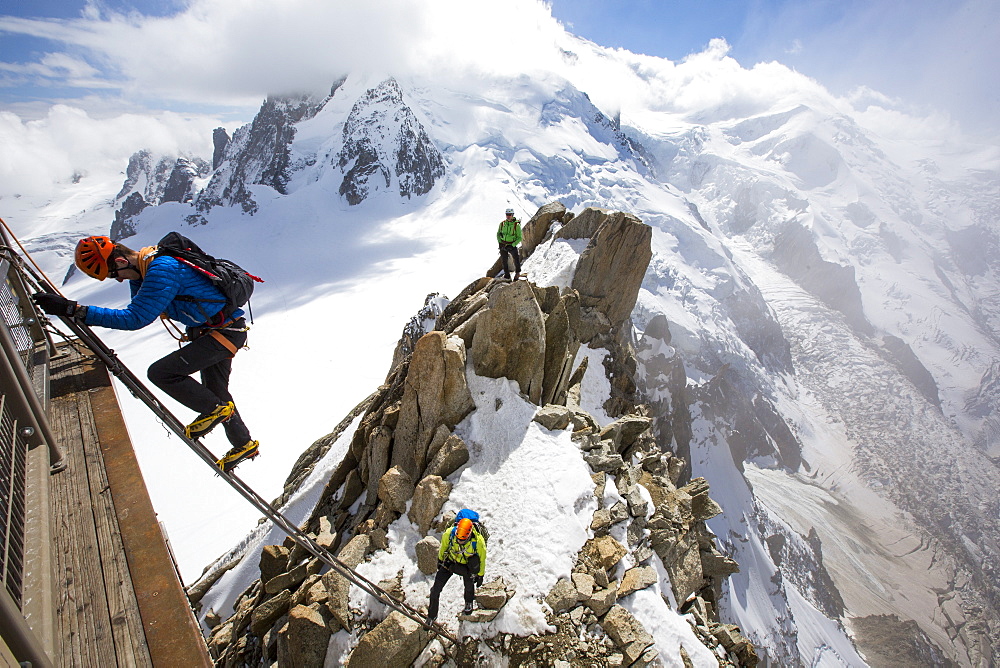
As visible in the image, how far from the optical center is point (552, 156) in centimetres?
14588

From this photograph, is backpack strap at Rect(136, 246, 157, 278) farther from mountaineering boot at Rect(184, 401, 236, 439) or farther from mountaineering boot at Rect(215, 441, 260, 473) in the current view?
mountaineering boot at Rect(215, 441, 260, 473)

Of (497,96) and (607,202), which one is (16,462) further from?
(497,96)

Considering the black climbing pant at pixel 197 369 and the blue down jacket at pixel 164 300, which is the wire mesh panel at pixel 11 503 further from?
Answer: the black climbing pant at pixel 197 369

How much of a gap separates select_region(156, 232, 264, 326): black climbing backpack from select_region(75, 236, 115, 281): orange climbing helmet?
53 cm

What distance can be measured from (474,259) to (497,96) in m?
109

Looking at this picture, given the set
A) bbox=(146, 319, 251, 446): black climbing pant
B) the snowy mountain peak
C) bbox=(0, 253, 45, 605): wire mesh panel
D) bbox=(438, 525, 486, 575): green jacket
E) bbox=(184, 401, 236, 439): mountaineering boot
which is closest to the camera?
bbox=(0, 253, 45, 605): wire mesh panel

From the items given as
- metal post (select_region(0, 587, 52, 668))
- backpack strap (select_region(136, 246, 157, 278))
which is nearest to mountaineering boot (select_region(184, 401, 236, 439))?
backpack strap (select_region(136, 246, 157, 278))

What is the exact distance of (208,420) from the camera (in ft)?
22.3

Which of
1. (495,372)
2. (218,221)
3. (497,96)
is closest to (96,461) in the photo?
(495,372)

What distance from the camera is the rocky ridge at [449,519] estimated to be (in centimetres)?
857

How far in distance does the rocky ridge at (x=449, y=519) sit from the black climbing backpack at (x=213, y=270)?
644 centimetres

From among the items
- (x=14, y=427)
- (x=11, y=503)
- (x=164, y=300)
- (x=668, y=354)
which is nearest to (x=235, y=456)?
(x=164, y=300)

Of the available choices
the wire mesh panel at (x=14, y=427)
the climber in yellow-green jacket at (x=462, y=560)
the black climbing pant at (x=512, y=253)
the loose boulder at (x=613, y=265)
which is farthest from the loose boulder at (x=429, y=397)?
the loose boulder at (x=613, y=265)

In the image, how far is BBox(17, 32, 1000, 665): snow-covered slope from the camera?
163 ft
